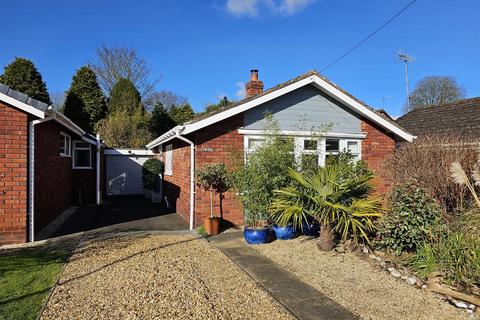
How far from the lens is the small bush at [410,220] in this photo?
6242 millimetres

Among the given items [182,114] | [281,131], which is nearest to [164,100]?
[182,114]

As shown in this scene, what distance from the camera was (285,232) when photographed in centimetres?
826

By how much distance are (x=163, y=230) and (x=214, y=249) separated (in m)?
2.46

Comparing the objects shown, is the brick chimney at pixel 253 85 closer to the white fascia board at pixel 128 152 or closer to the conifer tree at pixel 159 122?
the white fascia board at pixel 128 152

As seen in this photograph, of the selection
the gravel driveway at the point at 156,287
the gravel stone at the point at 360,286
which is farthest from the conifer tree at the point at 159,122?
the gravel stone at the point at 360,286

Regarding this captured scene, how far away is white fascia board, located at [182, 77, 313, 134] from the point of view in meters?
9.37

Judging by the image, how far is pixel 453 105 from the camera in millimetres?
16703

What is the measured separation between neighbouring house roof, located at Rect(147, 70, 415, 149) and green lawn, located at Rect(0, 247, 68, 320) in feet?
14.0

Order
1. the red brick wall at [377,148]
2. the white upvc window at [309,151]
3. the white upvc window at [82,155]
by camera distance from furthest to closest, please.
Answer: the white upvc window at [82,155]
the red brick wall at [377,148]
the white upvc window at [309,151]

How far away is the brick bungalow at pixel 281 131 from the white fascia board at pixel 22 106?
3177 millimetres

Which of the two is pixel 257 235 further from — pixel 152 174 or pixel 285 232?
pixel 152 174

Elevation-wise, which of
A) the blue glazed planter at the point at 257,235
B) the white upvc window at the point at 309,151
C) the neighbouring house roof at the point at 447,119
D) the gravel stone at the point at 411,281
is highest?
the neighbouring house roof at the point at 447,119

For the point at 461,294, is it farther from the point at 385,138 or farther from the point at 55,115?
the point at 55,115

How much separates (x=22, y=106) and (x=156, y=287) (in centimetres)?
512
